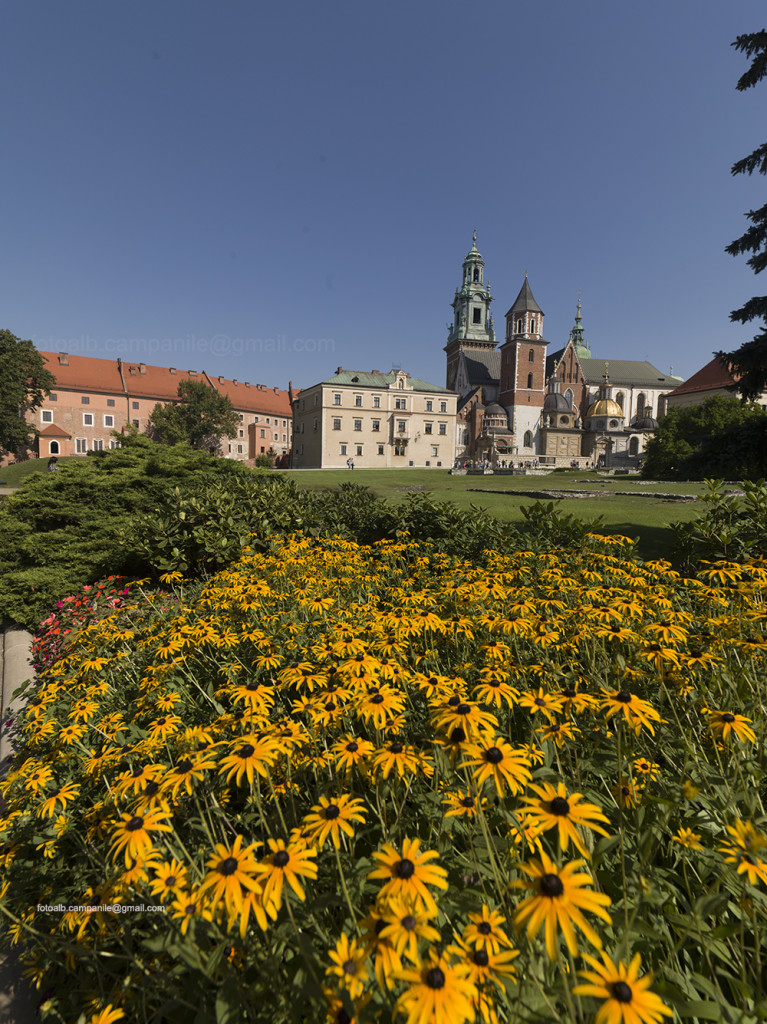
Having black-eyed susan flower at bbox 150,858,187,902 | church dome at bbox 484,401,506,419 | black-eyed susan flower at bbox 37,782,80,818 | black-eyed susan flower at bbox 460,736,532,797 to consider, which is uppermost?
church dome at bbox 484,401,506,419

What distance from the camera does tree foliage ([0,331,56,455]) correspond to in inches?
1590

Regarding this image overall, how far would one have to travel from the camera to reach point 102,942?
5.97ft

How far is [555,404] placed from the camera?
68750 mm

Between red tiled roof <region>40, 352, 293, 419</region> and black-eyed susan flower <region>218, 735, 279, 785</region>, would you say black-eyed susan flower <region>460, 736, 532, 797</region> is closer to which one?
black-eyed susan flower <region>218, 735, 279, 785</region>

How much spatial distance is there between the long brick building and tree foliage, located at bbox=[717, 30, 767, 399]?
56.3 metres

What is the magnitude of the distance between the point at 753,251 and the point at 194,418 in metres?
56.9

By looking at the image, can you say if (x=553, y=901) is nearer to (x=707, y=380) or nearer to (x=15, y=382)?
(x=15, y=382)

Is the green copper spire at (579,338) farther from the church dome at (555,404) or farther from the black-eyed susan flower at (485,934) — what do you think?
the black-eyed susan flower at (485,934)

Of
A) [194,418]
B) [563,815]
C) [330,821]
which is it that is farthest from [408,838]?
[194,418]

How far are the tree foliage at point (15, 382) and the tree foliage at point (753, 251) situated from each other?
51993mm

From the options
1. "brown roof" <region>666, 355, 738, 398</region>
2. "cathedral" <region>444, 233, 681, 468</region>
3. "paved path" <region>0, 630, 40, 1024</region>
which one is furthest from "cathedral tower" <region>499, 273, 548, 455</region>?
"paved path" <region>0, 630, 40, 1024</region>

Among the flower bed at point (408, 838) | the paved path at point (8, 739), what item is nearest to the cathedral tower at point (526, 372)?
the paved path at point (8, 739)

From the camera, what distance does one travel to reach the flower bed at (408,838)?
126cm

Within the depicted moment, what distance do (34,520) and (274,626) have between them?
285 inches
